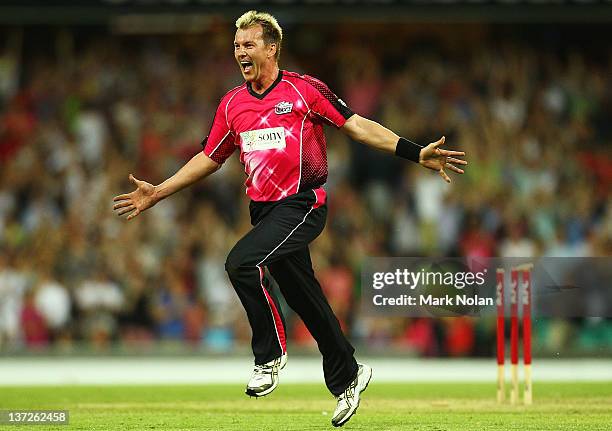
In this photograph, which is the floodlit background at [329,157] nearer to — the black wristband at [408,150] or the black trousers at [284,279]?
the black trousers at [284,279]

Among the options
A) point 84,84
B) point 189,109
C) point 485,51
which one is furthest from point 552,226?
point 84,84

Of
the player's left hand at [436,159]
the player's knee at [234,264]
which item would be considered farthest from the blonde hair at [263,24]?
the player's knee at [234,264]

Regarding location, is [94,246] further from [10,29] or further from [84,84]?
[10,29]

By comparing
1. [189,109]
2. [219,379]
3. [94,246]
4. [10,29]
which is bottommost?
[219,379]

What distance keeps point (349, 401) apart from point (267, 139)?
1.89m

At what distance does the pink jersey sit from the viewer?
855 cm

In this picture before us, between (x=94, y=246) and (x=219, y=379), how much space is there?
4.75 m

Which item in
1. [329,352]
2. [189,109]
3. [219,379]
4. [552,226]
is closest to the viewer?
[329,352]

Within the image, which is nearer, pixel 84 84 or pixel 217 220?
pixel 217 220

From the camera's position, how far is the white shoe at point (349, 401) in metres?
8.63

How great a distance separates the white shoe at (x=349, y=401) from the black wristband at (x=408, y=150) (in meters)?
1.58

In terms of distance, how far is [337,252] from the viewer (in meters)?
18.6

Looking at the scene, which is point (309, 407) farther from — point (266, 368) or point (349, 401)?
point (266, 368)

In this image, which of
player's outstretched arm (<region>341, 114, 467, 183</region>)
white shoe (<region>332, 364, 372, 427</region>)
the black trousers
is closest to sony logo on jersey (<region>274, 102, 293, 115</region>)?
player's outstretched arm (<region>341, 114, 467, 183</region>)
